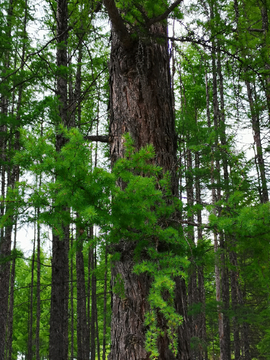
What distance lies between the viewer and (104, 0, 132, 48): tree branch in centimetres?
271

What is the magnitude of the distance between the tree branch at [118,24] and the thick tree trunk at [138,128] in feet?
0.07

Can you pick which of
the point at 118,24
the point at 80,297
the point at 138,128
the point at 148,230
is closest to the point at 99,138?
the point at 138,128

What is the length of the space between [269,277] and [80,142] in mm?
2155

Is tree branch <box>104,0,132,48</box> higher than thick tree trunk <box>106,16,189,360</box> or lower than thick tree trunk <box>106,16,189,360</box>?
higher

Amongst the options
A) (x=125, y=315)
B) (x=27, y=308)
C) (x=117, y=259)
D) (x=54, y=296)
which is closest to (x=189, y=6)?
(x=117, y=259)

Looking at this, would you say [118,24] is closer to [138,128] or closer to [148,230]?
→ [138,128]

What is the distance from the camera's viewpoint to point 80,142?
6.03 feet

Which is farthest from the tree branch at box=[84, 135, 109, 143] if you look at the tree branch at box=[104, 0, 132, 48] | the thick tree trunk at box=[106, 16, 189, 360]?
the tree branch at box=[104, 0, 132, 48]

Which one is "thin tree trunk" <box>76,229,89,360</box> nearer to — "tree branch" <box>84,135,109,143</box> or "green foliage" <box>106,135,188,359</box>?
"tree branch" <box>84,135,109,143</box>

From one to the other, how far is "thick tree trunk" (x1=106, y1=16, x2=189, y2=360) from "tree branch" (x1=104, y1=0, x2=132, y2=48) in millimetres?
23

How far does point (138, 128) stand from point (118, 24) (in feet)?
3.24

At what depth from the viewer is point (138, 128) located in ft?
9.60

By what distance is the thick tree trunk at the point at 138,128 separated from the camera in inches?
96.0

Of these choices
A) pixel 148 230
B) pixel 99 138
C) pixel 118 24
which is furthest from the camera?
pixel 99 138
